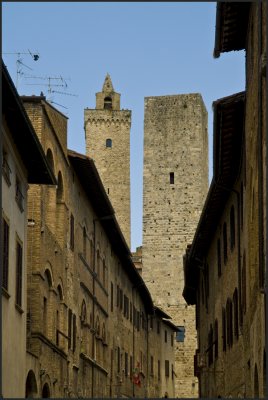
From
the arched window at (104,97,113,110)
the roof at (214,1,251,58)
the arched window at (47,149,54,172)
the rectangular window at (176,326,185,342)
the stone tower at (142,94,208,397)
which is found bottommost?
the rectangular window at (176,326,185,342)

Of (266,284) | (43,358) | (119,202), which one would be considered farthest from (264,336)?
(119,202)

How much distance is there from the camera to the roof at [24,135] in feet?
63.3

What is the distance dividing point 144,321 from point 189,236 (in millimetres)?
15590

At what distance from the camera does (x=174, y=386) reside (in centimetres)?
7000

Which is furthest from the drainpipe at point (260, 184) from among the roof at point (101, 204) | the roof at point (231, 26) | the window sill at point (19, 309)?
the roof at point (101, 204)

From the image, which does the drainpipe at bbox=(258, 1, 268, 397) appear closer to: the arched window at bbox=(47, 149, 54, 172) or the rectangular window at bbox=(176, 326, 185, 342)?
the arched window at bbox=(47, 149, 54, 172)

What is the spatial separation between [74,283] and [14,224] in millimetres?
10645

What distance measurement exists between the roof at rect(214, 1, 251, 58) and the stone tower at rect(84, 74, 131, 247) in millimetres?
69931

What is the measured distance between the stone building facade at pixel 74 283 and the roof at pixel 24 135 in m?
2.16

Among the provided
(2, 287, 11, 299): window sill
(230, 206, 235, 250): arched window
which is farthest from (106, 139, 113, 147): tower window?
(2, 287, 11, 299): window sill

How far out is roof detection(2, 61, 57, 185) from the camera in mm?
19281

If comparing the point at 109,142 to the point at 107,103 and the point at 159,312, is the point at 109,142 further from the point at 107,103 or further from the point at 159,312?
the point at 159,312

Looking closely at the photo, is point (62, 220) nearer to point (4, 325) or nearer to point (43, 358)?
→ point (43, 358)

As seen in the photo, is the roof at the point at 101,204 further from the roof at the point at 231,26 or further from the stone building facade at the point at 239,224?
the roof at the point at 231,26
